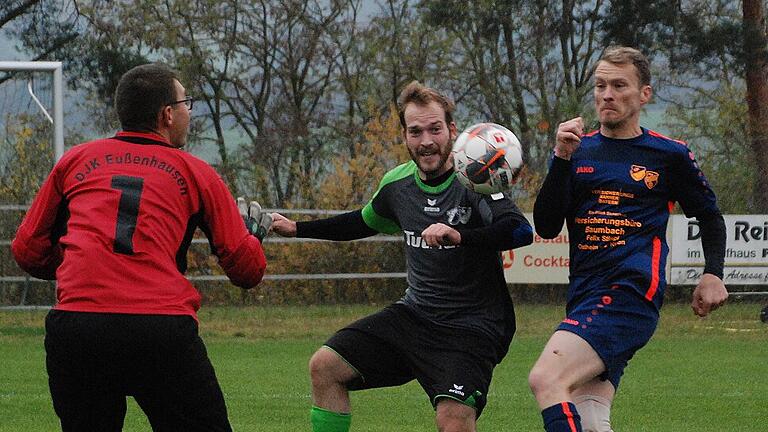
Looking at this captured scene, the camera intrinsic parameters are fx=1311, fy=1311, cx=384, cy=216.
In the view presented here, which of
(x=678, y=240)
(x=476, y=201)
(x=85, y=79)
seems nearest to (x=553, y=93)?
(x=85, y=79)

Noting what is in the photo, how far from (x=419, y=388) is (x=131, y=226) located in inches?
260

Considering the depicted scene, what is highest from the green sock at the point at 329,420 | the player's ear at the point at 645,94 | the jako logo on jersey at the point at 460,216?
the player's ear at the point at 645,94

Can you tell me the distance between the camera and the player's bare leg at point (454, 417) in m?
5.41

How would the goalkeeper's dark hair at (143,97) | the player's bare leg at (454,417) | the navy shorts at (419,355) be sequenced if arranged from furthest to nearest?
the navy shorts at (419,355)
the player's bare leg at (454,417)
the goalkeeper's dark hair at (143,97)

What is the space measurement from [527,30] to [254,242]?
81.6 feet

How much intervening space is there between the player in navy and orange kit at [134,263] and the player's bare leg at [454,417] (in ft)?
4.03

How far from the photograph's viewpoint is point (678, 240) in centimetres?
1727

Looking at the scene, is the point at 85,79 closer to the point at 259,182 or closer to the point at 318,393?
the point at 259,182

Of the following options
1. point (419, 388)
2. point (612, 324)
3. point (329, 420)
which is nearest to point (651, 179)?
point (612, 324)

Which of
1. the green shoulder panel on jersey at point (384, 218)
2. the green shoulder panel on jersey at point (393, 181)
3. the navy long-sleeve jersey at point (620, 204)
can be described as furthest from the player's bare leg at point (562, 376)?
the green shoulder panel on jersey at point (384, 218)

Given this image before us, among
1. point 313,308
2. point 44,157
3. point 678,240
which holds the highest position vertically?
point 44,157

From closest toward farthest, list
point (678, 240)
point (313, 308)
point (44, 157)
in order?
point (44, 157)
point (678, 240)
point (313, 308)

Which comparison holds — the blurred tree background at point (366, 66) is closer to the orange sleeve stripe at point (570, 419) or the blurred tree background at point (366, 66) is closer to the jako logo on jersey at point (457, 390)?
the jako logo on jersey at point (457, 390)

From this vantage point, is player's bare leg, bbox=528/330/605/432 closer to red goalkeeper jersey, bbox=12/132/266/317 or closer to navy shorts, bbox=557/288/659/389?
navy shorts, bbox=557/288/659/389
